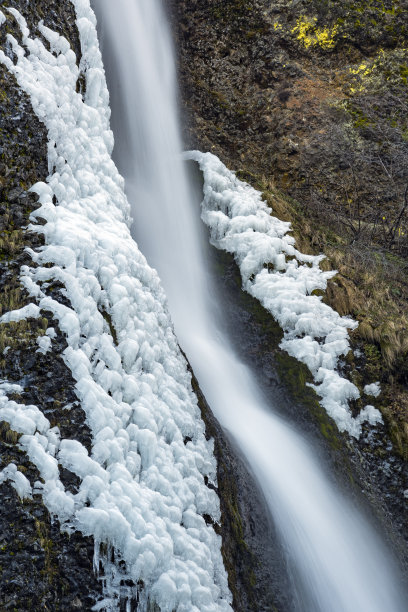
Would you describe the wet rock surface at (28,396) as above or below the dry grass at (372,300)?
below

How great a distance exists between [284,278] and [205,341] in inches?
65.5

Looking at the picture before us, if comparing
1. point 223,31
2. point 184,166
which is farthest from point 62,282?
point 223,31

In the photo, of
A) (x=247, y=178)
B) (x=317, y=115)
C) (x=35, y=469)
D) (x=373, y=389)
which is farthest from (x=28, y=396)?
(x=317, y=115)

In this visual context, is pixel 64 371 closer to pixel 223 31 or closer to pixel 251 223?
pixel 251 223

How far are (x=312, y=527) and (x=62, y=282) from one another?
12.0ft

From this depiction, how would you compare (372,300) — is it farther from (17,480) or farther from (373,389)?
(17,480)

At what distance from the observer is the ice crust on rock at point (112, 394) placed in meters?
3.44

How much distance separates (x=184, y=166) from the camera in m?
9.73

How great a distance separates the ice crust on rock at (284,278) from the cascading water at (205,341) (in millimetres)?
519

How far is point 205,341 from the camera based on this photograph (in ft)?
24.3

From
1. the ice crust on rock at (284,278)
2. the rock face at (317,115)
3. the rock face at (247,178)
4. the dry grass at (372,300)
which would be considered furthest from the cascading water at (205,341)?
the dry grass at (372,300)

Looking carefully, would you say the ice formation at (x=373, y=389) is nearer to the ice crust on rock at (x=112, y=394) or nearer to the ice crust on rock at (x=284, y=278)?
the ice crust on rock at (x=284, y=278)

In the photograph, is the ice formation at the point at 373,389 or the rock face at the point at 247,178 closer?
the rock face at the point at 247,178

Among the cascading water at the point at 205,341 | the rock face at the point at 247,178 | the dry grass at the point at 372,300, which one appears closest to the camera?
the rock face at the point at 247,178
